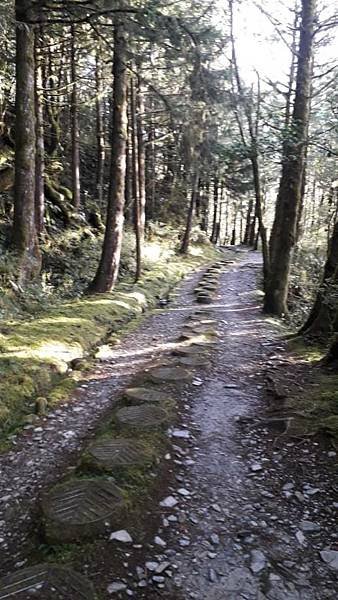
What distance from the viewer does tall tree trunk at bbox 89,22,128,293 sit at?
35.6ft

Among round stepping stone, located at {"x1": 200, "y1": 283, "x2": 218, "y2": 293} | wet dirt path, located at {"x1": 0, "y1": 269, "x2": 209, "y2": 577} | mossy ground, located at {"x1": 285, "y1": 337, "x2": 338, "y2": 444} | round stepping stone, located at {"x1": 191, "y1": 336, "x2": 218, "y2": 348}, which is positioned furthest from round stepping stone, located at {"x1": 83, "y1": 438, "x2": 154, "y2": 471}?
round stepping stone, located at {"x1": 200, "y1": 283, "x2": 218, "y2": 293}

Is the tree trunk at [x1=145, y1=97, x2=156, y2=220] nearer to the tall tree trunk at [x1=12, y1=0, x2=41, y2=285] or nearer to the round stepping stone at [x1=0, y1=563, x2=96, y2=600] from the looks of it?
the tall tree trunk at [x1=12, y1=0, x2=41, y2=285]

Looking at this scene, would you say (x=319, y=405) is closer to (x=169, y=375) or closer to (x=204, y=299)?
(x=169, y=375)

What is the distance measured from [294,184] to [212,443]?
22.5ft

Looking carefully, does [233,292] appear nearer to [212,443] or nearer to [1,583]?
[212,443]

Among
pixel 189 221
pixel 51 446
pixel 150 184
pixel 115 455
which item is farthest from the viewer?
pixel 150 184

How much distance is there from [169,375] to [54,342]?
2026 mm

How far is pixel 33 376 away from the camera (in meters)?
5.77

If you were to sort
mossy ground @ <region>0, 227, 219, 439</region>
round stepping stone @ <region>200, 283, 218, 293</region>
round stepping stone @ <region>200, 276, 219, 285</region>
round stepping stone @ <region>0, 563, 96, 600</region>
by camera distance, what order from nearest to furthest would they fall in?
round stepping stone @ <region>0, 563, 96, 600</region>
mossy ground @ <region>0, 227, 219, 439</region>
round stepping stone @ <region>200, 283, 218, 293</region>
round stepping stone @ <region>200, 276, 219, 285</region>

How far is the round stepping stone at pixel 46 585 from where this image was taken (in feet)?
7.98

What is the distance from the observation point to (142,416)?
4.68 meters

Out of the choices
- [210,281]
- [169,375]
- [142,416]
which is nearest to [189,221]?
[210,281]

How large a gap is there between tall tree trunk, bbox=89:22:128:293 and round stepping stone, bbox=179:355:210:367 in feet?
15.9

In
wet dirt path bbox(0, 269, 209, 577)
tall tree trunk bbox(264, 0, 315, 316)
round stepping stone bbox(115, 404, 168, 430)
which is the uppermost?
tall tree trunk bbox(264, 0, 315, 316)
